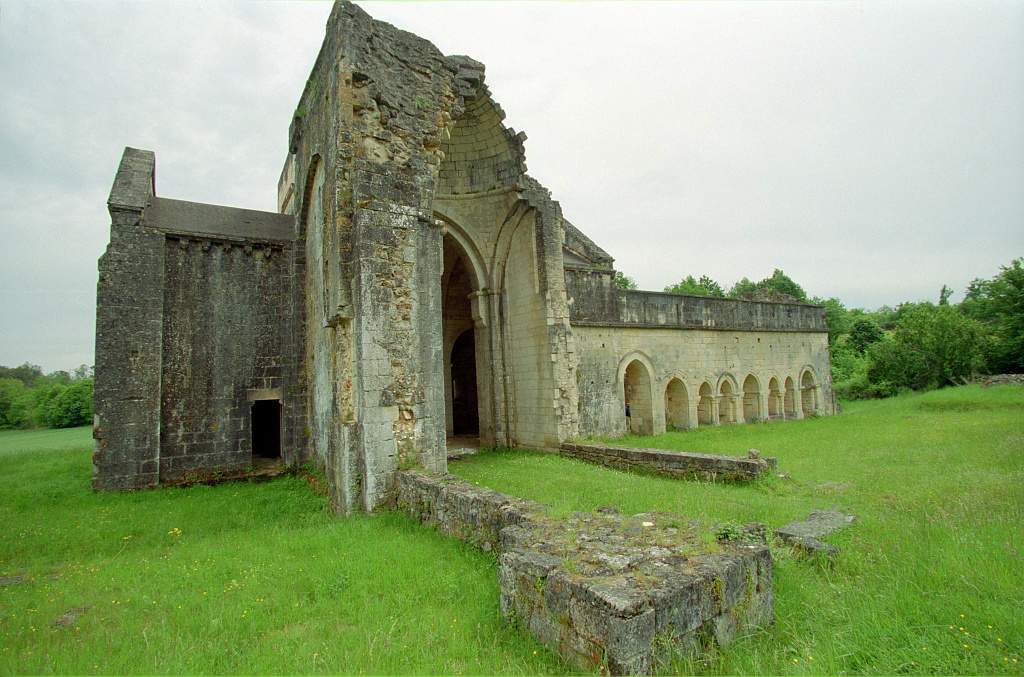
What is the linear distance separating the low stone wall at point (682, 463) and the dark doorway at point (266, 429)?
7.34 meters

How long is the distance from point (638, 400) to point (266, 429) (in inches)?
407

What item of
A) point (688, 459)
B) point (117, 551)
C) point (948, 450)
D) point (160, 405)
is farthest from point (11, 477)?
point (948, 450)

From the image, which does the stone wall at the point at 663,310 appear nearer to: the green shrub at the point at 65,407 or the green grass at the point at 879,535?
the green grass at the point at 879,535

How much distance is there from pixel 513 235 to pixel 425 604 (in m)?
10.6

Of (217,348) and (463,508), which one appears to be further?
(217,348)

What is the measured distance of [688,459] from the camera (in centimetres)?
867

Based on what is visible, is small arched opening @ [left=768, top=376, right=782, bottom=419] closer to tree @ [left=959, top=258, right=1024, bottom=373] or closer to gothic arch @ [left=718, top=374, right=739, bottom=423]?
gothic arch @ [left=718, top=374, right=739, bottom=423]

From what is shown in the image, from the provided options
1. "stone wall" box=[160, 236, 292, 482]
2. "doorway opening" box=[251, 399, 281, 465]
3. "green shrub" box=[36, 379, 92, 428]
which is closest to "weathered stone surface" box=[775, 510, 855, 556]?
"stone wall" box=[160, 236, 292, 482]

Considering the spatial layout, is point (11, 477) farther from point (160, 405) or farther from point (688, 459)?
point (688, 459)

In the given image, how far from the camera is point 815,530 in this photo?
4.74 metres

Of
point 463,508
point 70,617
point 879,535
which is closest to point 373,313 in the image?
point 463,508

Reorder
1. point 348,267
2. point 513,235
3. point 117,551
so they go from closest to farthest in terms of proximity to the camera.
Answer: point 117,551 → point 348,267 → point 513,235

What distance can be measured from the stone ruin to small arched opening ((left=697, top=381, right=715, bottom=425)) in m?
0.07

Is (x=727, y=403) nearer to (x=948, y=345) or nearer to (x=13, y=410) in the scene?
(x=948, y=345)
